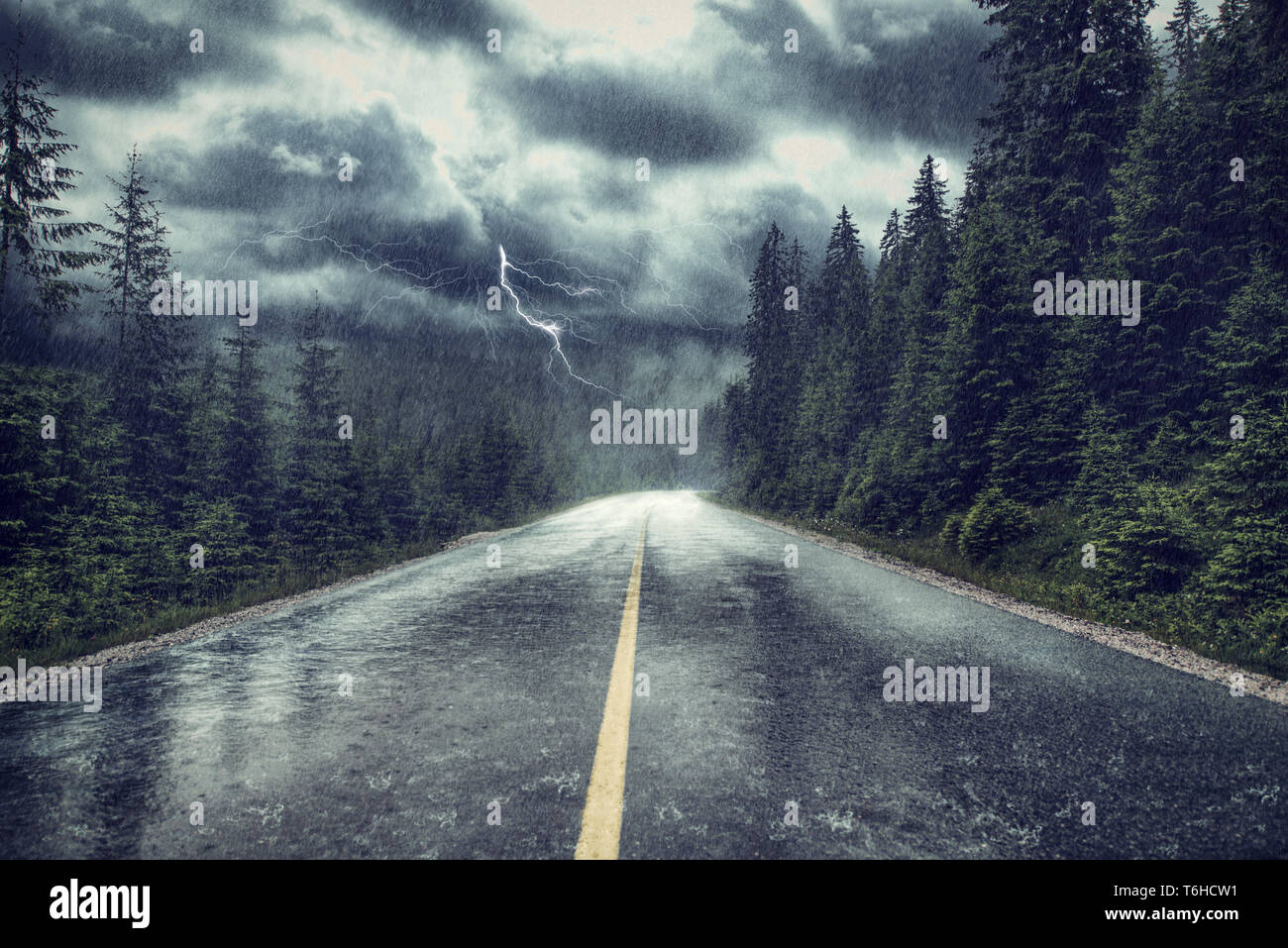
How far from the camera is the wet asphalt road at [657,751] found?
8.07 ft

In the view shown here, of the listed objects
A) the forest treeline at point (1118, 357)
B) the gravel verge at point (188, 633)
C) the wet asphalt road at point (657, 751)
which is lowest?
the gravel verge at point (188, 633)

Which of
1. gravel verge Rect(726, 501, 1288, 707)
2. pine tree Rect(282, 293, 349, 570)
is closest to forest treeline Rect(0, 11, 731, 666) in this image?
pine tree Rect(282, 293, 349, 570)

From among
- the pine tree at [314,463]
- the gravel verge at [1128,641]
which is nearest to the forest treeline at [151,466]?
the pine tree at [314,463]

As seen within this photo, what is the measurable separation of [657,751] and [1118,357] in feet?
58.4

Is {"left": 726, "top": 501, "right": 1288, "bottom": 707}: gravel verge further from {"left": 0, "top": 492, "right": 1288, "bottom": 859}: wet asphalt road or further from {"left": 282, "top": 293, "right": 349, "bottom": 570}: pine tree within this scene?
{"left": 282, "top": 293, "right": 349, "bottom": 570}: pine tree

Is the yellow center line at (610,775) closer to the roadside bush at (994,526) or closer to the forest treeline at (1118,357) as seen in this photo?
the forest treeline at (1118,357)

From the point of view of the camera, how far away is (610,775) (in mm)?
2980

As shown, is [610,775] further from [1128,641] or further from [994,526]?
[994,526]

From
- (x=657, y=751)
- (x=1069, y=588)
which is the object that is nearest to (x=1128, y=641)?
(x=1069, y=588)

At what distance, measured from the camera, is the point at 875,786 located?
9.50 feet

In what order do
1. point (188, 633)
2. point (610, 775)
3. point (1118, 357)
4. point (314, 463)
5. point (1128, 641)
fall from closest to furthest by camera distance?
point (610, 775) → point (1128, 641) → point (188, 633) → point (1118, 357) → point (314, 463)

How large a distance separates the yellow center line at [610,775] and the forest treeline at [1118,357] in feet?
20.0
